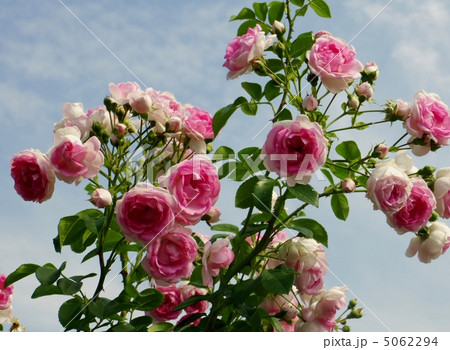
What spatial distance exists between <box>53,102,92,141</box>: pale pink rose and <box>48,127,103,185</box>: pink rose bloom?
0.43 ft

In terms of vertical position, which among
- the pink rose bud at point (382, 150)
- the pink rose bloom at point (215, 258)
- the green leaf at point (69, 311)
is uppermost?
the pink rose bud at point (382, 150)

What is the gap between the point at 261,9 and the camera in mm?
2035

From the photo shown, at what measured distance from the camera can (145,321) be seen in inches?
72.9

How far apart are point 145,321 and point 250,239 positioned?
1.57 ft

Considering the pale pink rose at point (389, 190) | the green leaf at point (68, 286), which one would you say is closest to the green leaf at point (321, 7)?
the pale pink rose at point (389, 190)

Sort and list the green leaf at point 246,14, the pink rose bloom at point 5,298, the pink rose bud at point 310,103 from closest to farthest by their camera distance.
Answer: the pink rose bud at point 310,103
the green leaf at point 246,14
the pink rose bloom at point 5,298

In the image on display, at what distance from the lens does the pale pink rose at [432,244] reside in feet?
5.91

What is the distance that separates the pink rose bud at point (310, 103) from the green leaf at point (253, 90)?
11.2 inches

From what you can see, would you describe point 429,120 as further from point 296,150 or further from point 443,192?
point 296,150

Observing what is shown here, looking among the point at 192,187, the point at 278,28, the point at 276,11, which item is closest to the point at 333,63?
the point at 278,28

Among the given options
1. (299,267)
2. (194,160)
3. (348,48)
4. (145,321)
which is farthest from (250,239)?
(348,48)

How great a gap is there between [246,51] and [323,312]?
87 cm

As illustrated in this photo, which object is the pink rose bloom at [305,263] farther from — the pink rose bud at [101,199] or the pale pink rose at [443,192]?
the pink rose bud at [101,199]
